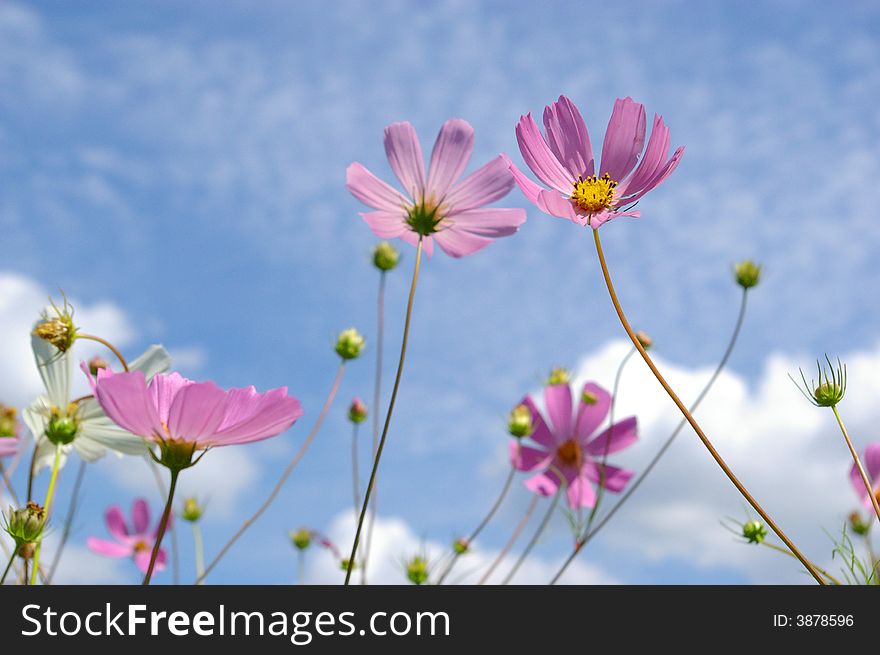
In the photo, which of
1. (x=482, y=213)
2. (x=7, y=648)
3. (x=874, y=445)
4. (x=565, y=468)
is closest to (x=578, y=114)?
(x=482, y=213)

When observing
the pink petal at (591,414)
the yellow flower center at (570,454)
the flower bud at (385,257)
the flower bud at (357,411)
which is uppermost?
the flower bud at (385,257)

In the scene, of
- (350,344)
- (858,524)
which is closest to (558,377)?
(350,344)

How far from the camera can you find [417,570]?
5.00 feet

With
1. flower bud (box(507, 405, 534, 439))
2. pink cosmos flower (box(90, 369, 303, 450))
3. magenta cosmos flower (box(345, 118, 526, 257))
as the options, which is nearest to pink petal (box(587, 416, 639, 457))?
flower bud (box(507, 405, 534, 439))

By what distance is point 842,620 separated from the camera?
0.70m

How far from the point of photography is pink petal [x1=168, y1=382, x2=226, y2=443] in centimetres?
56

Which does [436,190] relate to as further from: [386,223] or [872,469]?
[872,469]

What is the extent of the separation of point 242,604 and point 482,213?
1.38 ft

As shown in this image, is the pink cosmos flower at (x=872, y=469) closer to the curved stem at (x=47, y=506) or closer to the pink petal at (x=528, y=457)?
the pink petal at (x=528, y=457)

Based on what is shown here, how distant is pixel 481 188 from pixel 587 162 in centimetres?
11

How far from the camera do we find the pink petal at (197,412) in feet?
1.85

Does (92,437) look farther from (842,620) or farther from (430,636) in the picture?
(842,620)

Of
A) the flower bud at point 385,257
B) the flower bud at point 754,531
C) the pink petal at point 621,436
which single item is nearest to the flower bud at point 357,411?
the flower bud at point 385,257

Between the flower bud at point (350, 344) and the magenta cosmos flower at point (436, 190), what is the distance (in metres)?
0.61
